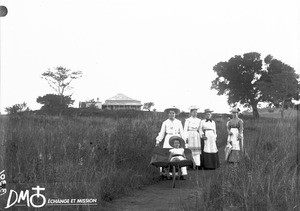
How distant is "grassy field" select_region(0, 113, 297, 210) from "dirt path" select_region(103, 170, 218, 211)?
0.15m

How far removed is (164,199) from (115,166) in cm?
175

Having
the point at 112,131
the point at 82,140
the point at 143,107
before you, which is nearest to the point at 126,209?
the point at 82,140

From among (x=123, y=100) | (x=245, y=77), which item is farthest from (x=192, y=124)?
(x=245, y=77)

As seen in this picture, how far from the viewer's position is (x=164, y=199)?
620 centimetres

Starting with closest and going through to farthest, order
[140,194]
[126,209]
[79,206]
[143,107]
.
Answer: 1. [79,206]
2. [126,209]
3. [140,194]
4. [143,107]

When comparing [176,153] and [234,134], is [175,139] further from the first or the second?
[234,134]

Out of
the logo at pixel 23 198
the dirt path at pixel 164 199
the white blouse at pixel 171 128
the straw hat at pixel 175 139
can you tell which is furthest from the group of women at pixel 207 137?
→ the logo at pixel 23 198

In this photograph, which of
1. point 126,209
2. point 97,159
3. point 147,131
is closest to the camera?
point 126,209

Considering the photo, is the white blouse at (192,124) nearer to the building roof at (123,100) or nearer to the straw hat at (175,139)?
the straw hat at (175,139)

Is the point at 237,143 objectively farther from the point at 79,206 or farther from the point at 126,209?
the point at 79,206

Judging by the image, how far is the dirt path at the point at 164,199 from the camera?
522 cm

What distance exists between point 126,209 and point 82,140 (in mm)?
2698

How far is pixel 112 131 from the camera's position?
9.38m

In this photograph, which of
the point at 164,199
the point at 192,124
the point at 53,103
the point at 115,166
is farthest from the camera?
the point at 53,103
